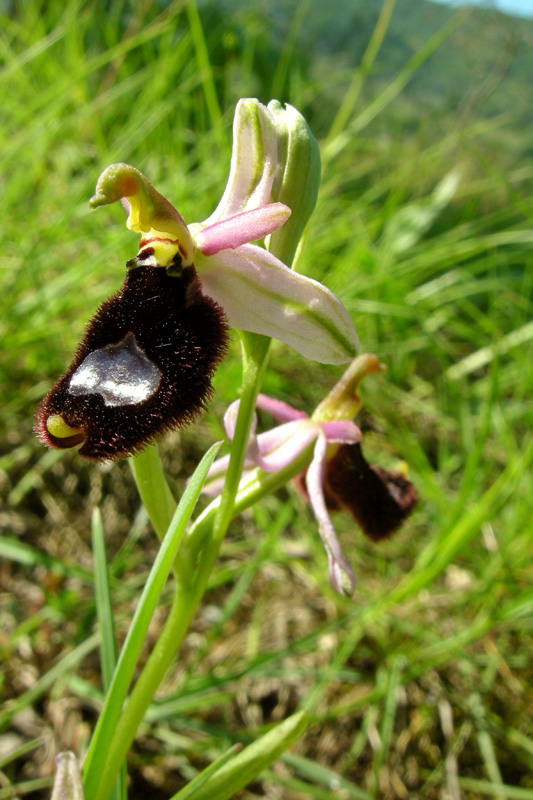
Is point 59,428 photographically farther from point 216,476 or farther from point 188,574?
point 216,476

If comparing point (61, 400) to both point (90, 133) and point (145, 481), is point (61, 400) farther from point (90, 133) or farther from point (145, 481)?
point (90, 133)

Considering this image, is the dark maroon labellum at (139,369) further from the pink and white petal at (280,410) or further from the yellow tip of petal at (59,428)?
the pink and white petal at (280,410)

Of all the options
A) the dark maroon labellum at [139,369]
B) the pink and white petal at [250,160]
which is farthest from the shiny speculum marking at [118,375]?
the pink and white petal at [250,160]

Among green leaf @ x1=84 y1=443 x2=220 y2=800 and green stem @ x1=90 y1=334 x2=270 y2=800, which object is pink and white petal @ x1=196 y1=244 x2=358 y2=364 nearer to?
green stem @ x1=90 y1=334 x2=270 y2=800

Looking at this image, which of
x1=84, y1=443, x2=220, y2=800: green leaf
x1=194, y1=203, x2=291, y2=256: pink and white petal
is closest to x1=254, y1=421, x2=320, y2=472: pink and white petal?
x1=84, y1=443, x2=220, y2=800: green leaf

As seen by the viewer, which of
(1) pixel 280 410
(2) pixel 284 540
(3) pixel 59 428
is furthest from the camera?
(2) pixel 284 540

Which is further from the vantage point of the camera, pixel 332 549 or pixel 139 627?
pixel 332 549

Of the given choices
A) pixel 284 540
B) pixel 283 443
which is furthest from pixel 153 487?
pixel 284 540
